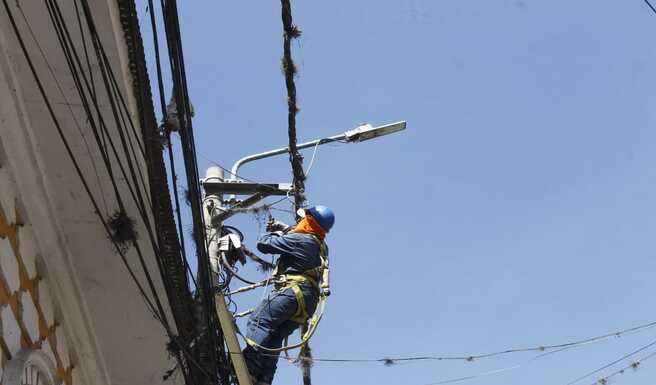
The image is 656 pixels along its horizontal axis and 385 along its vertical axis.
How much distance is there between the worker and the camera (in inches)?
259

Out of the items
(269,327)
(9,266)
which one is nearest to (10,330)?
(9,266)

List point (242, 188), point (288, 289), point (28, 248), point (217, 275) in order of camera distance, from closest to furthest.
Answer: point (28, 248)
point (217, 275)
point (288, 289)
point (242, 188)

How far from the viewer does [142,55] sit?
456 centimetres

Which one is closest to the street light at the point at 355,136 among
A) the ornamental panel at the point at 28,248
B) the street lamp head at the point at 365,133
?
the street lamp head at the point at 365,133

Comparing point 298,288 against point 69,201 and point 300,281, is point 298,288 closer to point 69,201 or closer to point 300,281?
point 300,281

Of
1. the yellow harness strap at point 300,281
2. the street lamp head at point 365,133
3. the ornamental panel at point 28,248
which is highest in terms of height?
the street lamp head at point 365,133

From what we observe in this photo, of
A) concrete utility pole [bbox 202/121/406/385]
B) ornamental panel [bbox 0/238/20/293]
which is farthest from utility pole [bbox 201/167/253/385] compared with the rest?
ornamental panel [bbox 0/238/20/293]

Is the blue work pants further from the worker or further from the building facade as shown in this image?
the building facade

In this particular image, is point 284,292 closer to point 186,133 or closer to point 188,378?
point 188,378

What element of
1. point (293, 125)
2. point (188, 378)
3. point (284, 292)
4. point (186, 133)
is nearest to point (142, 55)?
point (186, 133)

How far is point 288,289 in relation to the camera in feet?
22.3

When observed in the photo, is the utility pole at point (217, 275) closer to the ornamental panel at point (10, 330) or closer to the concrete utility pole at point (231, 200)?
the concrete utility pole at point (231, 200)

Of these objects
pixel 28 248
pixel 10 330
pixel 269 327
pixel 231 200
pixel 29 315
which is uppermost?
pixel 231 200

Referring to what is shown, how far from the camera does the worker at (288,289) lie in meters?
6.59
